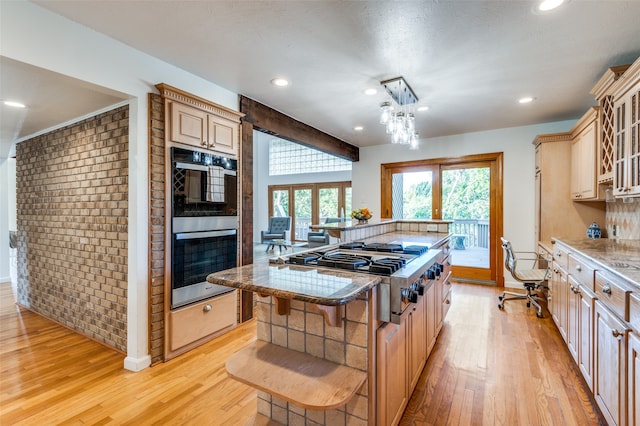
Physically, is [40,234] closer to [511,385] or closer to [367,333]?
[367,333]

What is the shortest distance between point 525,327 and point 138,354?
362 cm

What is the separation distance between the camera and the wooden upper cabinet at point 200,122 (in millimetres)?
2426

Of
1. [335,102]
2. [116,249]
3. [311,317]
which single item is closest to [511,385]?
[311,317]

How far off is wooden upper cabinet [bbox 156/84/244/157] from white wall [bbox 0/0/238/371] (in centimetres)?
15

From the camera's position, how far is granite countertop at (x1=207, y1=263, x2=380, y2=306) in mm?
1098

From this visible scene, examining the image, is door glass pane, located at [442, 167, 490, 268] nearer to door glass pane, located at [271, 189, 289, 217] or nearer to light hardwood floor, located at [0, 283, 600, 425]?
light hardwood floor, located at [0, 283, 600, 425]

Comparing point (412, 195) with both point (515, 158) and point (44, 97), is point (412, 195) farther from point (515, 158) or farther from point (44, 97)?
point (44, 97)

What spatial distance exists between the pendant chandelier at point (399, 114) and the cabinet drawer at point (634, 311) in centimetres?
202

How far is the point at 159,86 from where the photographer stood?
2340 millimetres

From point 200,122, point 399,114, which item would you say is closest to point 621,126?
point 399,114

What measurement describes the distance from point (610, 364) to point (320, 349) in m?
1.53

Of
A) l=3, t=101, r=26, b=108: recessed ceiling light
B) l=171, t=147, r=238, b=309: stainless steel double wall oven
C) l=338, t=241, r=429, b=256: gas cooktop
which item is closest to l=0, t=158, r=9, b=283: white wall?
l=3, t=101, r=26, b=108: recessed ceiling light

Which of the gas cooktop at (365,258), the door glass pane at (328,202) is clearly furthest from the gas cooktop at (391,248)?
the door glass pane at (328,202)

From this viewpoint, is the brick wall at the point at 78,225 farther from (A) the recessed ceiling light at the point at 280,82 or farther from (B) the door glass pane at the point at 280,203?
(B) the door glass pane at the point at 280,203
